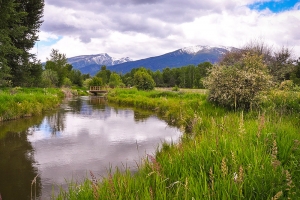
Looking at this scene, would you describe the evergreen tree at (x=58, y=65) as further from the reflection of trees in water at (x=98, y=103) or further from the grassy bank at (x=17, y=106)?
the grassy bank at (x=17, y=106)

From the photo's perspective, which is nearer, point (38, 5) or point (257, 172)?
point (257, 172)

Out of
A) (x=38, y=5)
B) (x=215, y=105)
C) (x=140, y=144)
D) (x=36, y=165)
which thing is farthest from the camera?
(x=38, y=5)

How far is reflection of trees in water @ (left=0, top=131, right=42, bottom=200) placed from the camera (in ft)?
17.4

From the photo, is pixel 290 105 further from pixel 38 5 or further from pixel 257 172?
pixel 38 5

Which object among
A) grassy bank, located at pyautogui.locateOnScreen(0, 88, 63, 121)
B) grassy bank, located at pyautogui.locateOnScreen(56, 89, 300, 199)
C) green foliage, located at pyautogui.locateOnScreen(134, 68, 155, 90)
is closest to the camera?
grassy bank, located at pyautogui.locateOnScreen(56, 89, 300, 199)

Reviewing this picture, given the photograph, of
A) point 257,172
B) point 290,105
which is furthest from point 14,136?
point 290,105

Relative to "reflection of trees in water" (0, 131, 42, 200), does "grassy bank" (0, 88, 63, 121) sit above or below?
above

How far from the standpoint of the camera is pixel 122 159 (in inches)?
293

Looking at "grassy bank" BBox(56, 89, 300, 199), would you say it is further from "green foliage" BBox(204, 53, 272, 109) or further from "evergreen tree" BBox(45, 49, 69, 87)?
"evergreen tree" BBox(45, 49, 69, 87)

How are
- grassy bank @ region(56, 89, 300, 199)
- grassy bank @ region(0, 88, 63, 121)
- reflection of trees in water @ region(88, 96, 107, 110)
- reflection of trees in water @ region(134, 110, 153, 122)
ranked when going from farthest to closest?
reflection of trees in water @ region(88, 96, 107, 110) < reflection of trees in water @ region(134, 110, 153, 122) < grassy bank @ region(0, 88, 63, 121) < grassy bank @ region(56, 89, 300, 199)

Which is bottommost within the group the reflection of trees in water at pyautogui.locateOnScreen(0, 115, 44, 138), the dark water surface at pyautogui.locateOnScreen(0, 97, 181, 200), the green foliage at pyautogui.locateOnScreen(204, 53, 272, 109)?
the dark water surface at pyautogui.locateOnScreen(0, 97, 181, 200)

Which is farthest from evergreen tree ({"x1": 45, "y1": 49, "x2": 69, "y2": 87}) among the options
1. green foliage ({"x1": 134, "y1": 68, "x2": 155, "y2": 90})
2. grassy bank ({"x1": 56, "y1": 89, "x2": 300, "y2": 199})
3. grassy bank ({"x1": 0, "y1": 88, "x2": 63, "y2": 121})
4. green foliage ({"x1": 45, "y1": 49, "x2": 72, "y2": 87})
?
grassy bank ({"x1": 56, "y1": 89, "x2": 300, "y2": 199})

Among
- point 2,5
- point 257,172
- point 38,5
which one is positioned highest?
point 38,5

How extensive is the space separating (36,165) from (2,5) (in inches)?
556
